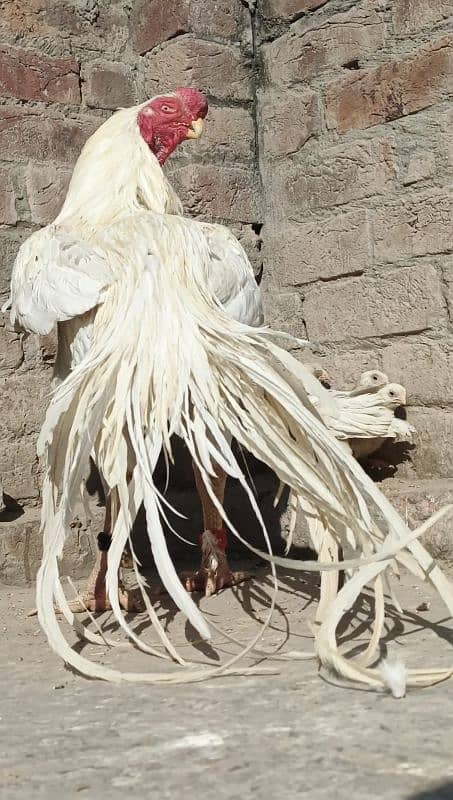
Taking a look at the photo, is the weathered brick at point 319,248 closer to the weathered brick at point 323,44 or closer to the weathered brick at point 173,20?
the weathered brick at point 323,44

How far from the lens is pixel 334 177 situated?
4.04 meters

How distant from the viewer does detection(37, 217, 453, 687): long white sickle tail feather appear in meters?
2.34

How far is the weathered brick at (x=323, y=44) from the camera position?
3.90 meters

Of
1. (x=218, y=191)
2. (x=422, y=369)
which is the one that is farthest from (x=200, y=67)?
(x=422, y=369)

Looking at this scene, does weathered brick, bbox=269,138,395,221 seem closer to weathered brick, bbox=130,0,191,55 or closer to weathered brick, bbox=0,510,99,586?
weathered brick, bbox=130,0,191,55

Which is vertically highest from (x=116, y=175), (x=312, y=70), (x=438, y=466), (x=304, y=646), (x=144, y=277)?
(x=312, y=70)

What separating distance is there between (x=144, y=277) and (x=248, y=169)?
1746 millimetres

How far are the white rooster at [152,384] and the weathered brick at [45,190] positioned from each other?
694 mm

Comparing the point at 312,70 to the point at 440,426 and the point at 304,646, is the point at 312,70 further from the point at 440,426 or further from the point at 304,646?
the point at 304,646

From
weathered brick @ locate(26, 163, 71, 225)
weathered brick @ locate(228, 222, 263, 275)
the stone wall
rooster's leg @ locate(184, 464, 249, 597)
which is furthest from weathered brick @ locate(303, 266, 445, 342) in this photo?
weathered brick @ locate(26, 163, 71, 225)

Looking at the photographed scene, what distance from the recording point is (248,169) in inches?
172

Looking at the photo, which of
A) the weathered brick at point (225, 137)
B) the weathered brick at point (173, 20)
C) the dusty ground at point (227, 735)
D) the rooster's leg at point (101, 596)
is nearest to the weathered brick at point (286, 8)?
the weathered brick at point (173, 20)

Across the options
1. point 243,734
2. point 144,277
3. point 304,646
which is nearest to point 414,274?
point 144,277

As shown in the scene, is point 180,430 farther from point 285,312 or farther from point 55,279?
point 285,312
